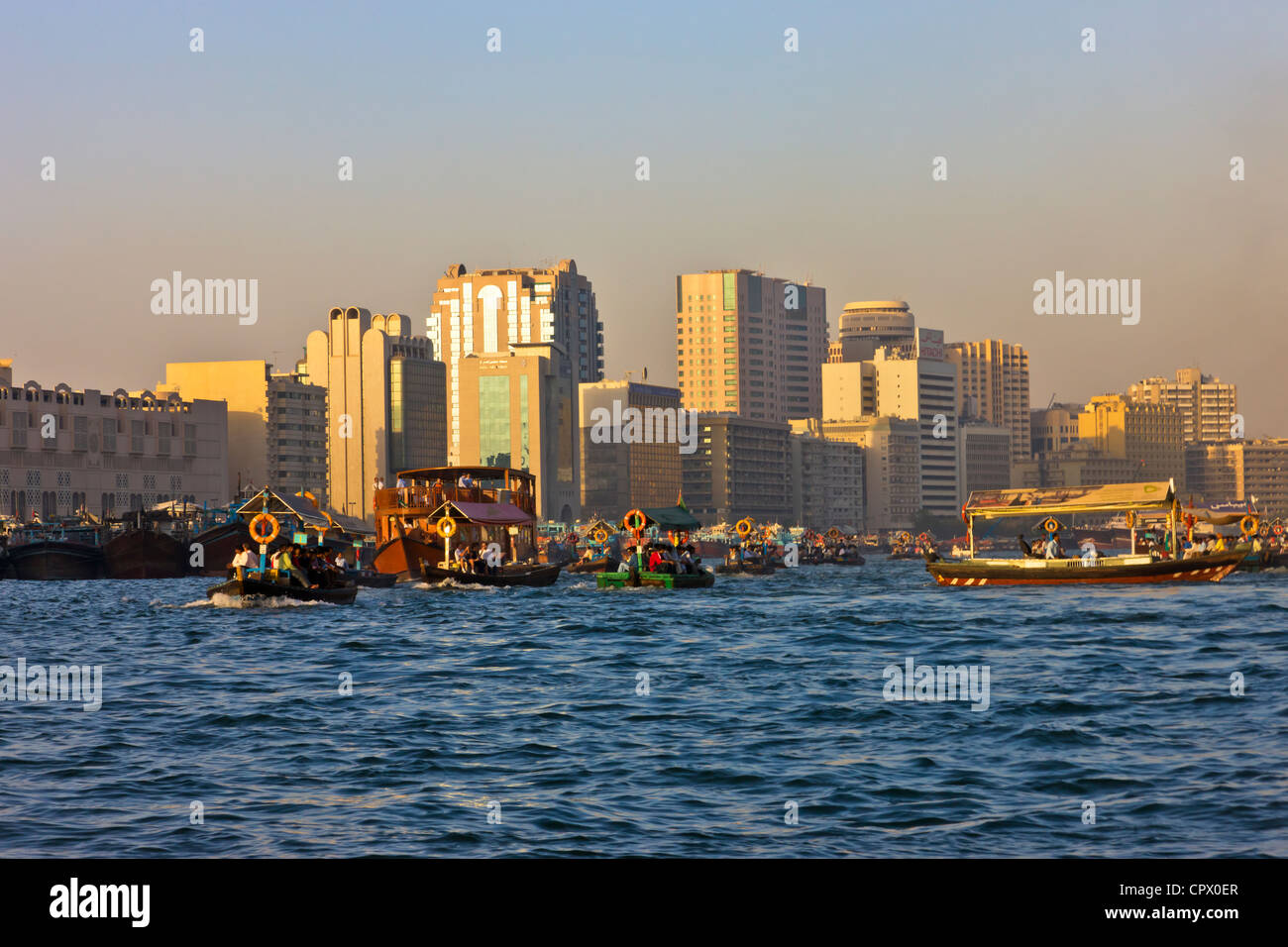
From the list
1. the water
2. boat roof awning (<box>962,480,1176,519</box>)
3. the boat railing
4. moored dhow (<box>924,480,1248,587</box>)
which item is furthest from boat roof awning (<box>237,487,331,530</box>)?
the water

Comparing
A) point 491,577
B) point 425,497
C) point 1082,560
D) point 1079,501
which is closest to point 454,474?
point 425,497

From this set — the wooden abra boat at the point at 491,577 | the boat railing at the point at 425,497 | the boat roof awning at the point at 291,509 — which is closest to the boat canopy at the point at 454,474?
the boat railing at the point at 425,497

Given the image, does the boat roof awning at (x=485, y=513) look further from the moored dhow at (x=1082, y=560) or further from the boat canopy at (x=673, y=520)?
the moored dhow at (x=1082, y=560)

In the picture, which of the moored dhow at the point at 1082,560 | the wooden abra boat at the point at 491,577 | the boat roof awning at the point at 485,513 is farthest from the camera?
the boat roof awning at the point at 485,513

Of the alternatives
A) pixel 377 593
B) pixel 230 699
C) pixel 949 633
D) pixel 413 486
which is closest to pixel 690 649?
pixel 949 633

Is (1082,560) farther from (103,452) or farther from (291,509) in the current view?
(103,452)

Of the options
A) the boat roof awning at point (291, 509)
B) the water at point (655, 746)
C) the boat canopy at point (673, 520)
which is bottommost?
the water at point (655, 746)

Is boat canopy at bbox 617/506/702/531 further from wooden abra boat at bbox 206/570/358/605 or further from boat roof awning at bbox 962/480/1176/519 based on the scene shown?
wooden abra boat at bbox 206/570/358/605
